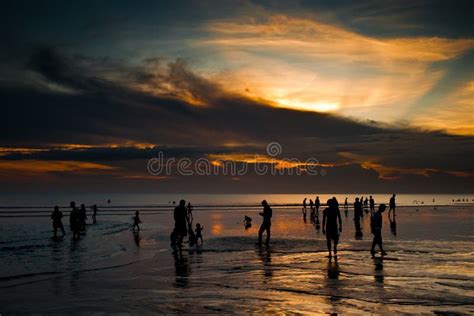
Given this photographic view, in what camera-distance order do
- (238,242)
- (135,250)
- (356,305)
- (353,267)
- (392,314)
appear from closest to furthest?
1. (392,314)
2. (356,305)
3. (353,267)
4. (135,250)
5. (238,242)

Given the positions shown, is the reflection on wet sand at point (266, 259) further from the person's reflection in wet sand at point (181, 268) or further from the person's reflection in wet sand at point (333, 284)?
the person's reflection in wet sand at point (181, 268)

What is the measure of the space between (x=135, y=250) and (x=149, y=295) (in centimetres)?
1112

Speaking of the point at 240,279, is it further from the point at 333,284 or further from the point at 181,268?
the point at 181,268

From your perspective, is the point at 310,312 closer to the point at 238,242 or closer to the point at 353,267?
the point at 353,267

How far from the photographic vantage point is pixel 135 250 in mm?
22562

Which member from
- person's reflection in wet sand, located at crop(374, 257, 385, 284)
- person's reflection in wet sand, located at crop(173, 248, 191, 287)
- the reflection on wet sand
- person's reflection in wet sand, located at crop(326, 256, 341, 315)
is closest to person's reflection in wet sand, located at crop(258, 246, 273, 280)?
the reflection on wet sand

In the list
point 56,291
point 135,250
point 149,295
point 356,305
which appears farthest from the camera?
point 135,250

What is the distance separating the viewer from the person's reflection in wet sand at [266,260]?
595 inches

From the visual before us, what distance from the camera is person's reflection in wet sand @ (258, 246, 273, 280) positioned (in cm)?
1512

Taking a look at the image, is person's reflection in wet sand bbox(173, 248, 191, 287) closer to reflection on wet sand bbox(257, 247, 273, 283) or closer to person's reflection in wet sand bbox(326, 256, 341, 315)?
reflection on wet sand bbox(257, 247, 273, 283)

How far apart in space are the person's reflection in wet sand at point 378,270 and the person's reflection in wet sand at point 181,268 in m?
5.98

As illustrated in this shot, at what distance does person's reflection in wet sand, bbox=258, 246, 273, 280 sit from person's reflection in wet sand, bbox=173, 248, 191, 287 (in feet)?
8.95

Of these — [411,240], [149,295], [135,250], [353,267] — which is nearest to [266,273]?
[353,267]

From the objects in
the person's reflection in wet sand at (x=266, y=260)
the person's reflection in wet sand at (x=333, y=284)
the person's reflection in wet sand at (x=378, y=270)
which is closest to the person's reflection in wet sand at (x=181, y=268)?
the person's reflection in wet sand at (x=266, y=260)
